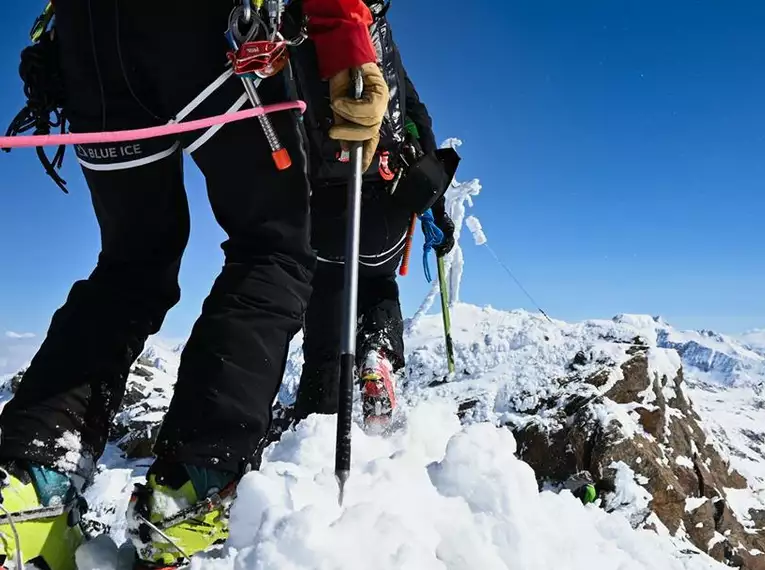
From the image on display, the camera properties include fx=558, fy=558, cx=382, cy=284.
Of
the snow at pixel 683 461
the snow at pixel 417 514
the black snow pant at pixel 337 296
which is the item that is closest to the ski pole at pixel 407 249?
the black snow pant at pixel 337 296

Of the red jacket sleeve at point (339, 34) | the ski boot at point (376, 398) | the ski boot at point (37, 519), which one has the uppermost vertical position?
the red jacket sleeve at point (339, 34)

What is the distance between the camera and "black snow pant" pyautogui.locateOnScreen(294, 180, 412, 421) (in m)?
3.30

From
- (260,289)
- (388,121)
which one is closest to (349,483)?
(260,289)

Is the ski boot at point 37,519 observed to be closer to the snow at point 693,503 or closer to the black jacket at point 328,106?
the black jacket at point 328,106

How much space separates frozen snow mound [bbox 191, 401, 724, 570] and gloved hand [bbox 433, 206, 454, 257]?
225 centimetres

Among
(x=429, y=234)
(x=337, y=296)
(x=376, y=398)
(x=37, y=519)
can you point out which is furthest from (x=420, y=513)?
(x=429, y=234)

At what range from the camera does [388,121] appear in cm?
290

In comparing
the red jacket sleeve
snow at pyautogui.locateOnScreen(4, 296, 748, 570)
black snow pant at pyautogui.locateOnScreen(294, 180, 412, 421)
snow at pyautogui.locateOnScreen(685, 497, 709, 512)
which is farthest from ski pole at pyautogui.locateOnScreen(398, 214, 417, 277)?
snow at pyautogui.locateOnScreen(685, 497, 709, 512)

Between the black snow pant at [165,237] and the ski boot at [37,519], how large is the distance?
0.23 feet

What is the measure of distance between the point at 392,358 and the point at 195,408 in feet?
6.75

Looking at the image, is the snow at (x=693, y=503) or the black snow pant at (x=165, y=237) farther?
the snow at (x=693, y=503)

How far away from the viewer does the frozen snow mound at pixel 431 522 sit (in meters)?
1.31

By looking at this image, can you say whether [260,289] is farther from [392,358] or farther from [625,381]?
[625,381]

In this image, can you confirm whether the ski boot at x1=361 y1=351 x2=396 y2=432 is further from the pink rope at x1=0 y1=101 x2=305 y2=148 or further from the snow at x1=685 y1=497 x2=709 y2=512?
the snow at x1=685 y1=497 x2=709 y2=512
